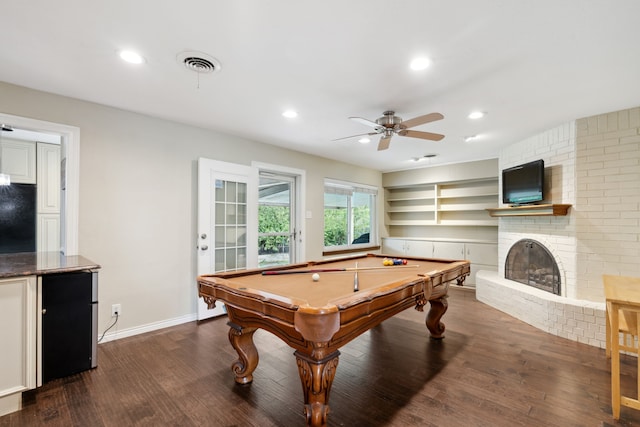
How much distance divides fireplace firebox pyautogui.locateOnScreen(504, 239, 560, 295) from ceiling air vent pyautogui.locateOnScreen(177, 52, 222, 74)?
4195 mm

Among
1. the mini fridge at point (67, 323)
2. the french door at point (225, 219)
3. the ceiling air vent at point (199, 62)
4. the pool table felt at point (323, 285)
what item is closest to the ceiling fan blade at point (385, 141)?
the pool table felt at point (323, 285)

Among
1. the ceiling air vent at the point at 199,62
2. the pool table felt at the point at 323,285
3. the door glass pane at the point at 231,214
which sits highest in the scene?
the ceiling air vent at the point at 199,62

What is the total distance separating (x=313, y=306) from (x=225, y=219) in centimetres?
266

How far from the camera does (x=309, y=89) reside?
2.56m

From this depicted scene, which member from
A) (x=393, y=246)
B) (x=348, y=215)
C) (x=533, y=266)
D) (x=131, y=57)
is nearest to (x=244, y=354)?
(x=131, y=57)

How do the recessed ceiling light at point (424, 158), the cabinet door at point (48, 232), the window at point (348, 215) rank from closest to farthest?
1. the cabinet door at point (48, 232)
2. the recessed ceiling light at point (424, 158)
3. the window at point (348, 215)

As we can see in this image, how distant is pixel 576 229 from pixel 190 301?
4536 mm

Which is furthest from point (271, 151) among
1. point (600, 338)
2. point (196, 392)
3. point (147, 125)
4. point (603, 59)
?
point (600, 338)

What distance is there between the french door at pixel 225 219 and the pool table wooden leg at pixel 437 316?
235 centimetres

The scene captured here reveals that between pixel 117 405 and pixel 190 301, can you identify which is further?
pixel 190 301

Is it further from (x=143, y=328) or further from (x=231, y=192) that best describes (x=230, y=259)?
(x=143, y=328)

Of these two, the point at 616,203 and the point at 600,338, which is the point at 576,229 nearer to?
the point at 616,203

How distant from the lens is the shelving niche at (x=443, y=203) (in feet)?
18.3

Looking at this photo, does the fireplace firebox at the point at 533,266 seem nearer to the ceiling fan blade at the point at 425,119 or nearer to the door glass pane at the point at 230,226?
the ceiling fan blade at the point at 425,119
